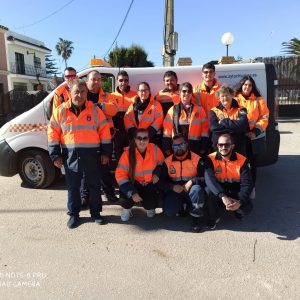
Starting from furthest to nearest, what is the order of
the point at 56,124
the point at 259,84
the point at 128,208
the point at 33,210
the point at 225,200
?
the point at 259,84, the point at 33,210, the point at 128,208, the point at 56,124, the point at 225,200

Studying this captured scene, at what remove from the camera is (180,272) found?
10.2ft

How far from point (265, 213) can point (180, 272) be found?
6.21ft

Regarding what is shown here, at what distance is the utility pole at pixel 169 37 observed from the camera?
11016 millimetres

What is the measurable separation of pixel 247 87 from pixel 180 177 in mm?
1517

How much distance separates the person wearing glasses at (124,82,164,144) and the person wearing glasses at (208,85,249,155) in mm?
711

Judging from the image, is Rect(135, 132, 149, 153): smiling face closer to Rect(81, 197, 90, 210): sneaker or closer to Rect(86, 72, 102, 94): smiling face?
Rect(86, 72, 102, 94): smiling face

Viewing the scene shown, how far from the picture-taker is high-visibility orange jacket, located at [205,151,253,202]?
4035 millimetres

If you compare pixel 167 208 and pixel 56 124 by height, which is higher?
pixel 56 124

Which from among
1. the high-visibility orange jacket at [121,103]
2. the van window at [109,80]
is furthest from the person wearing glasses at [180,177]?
the van window at [109,80]

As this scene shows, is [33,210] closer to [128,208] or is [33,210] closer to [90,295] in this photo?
[128,208]

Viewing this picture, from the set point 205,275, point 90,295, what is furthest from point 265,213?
point 90,295

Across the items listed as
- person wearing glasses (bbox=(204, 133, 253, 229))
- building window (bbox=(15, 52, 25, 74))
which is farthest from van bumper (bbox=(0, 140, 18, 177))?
building window (bbox=(15, 52, 25, 74))

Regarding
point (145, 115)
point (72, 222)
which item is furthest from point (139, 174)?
point (72, 222)

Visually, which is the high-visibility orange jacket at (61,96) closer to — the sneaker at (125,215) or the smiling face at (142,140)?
the smiling face at (142,140)
